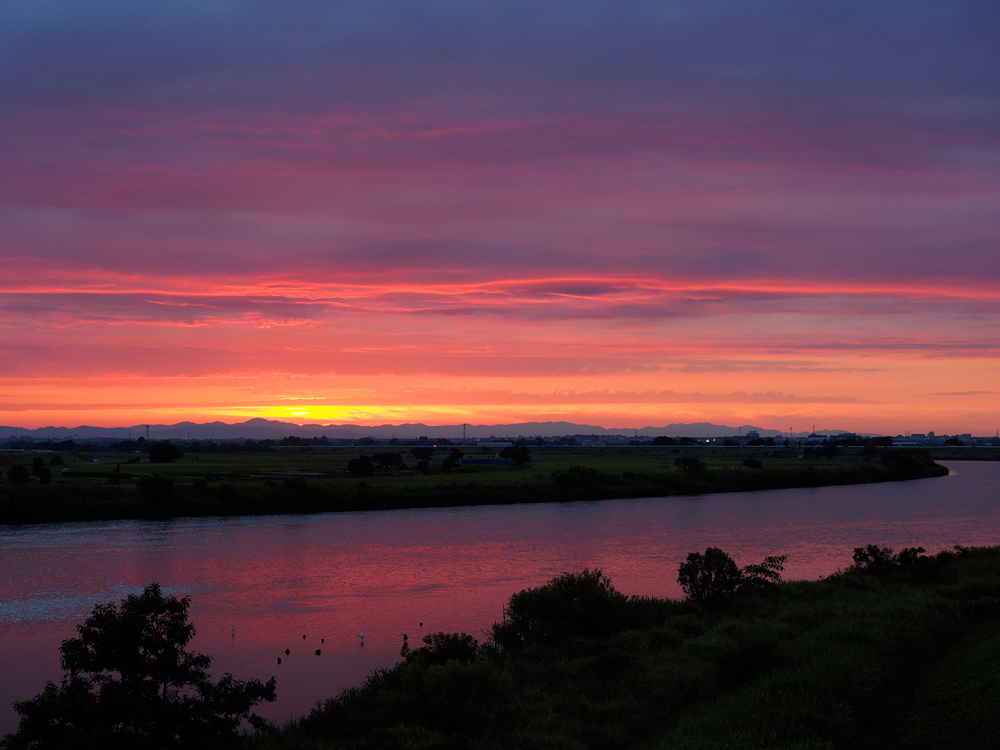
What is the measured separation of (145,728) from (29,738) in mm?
1895

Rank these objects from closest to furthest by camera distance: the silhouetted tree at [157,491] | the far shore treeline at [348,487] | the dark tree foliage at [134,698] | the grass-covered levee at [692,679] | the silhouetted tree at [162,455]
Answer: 1. the grass-covered levee at [692,679]
2. the dark tree foliage at [134,698]
3. the far shore treeline at [348,487]
4. the silhouetted tree at [157,491]
5. the silhouetted tree at [162,455]

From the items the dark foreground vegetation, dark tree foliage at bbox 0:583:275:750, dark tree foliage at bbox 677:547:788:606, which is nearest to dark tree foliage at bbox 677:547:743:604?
dark tree foliage at bbox 677:547:788:606

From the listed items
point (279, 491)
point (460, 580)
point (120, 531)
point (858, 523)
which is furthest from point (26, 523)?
point (858, 523)

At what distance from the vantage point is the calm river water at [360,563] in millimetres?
25078

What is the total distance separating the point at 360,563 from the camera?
40344 millimetres

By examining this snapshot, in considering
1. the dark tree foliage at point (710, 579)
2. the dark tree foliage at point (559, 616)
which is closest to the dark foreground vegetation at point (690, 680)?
the dark tree foliage at point (559, 616)

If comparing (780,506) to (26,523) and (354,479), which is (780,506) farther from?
(26,523)

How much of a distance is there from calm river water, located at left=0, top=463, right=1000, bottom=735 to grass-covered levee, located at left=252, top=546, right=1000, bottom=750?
13.4 ft

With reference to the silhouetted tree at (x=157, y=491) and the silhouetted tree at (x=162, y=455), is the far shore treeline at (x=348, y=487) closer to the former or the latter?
the silhouetted tree at (x=157, y=491)

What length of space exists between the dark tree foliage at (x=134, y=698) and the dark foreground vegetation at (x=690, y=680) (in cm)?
38

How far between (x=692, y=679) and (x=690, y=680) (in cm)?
5

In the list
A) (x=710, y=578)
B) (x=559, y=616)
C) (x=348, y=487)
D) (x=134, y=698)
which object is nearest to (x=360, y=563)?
(x=710, y=578)

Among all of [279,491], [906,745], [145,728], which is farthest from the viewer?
[279,491]

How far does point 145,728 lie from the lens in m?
15.5
